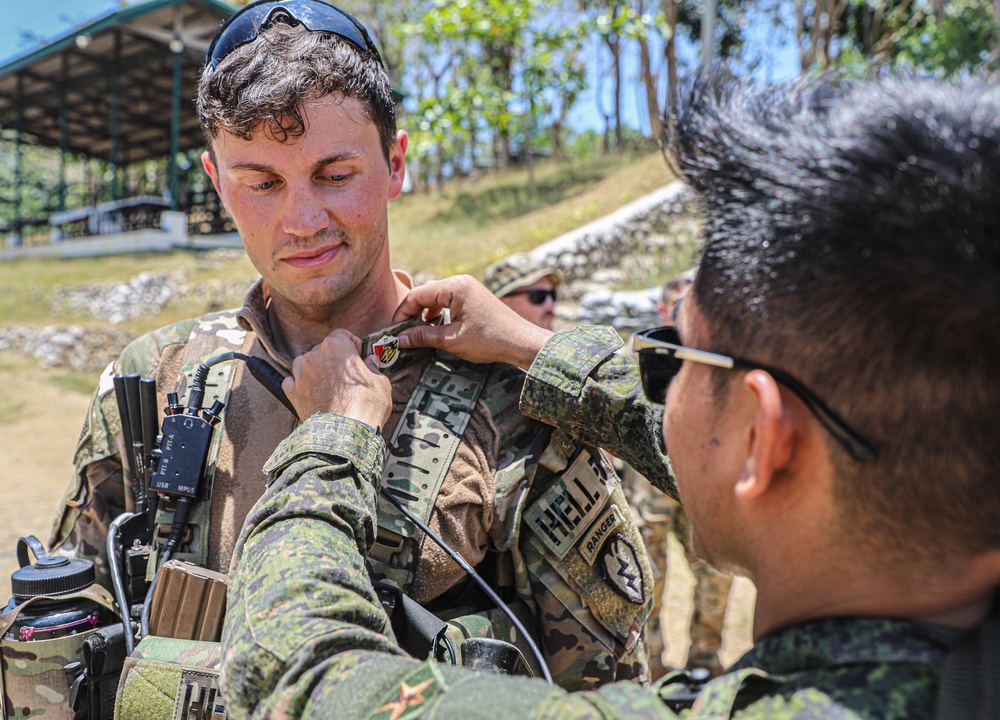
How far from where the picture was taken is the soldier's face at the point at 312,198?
1985mm

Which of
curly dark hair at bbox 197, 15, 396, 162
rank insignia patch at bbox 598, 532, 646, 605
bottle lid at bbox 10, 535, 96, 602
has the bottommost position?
rank insignia patch at bbox 598, 532, 646, 605

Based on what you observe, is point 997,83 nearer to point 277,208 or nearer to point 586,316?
point 277,208

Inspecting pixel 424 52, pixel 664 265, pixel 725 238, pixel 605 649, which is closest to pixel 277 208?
pixel 725 238

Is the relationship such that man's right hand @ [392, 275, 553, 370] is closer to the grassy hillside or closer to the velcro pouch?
the velcro pouch

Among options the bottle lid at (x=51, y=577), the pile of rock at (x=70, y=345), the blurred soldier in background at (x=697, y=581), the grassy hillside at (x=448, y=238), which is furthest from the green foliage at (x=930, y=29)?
the bottle lid at (x=51, y=577)

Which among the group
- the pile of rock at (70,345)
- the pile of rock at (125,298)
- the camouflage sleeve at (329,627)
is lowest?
the pile of rock at (70,345)

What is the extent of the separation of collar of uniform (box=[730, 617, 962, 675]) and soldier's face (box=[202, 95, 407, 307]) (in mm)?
1373

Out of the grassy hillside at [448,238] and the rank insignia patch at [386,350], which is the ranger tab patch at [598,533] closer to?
the rank insignia patch at [386,350]

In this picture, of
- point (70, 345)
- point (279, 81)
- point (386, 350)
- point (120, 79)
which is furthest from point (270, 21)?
point (120, 79)

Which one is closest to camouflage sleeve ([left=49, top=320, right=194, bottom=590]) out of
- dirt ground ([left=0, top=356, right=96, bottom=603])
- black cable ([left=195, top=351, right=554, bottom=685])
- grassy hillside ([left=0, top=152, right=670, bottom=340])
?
black cable ([left=195, top=351, right=554, bottom=685])

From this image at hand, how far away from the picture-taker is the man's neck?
7.36 ft

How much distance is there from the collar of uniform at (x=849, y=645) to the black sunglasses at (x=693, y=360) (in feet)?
0.76

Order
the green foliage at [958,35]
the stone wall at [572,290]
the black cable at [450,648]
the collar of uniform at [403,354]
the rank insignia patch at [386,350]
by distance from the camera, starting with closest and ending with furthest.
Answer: the black cable at [450,648] → the rank insignia patch at [386,350] → the collar of uniform at [403,354] → the stone wall at [572,290] → the green foliage at [958,35]

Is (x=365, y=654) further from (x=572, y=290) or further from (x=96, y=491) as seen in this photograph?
(x=572, y=290)
